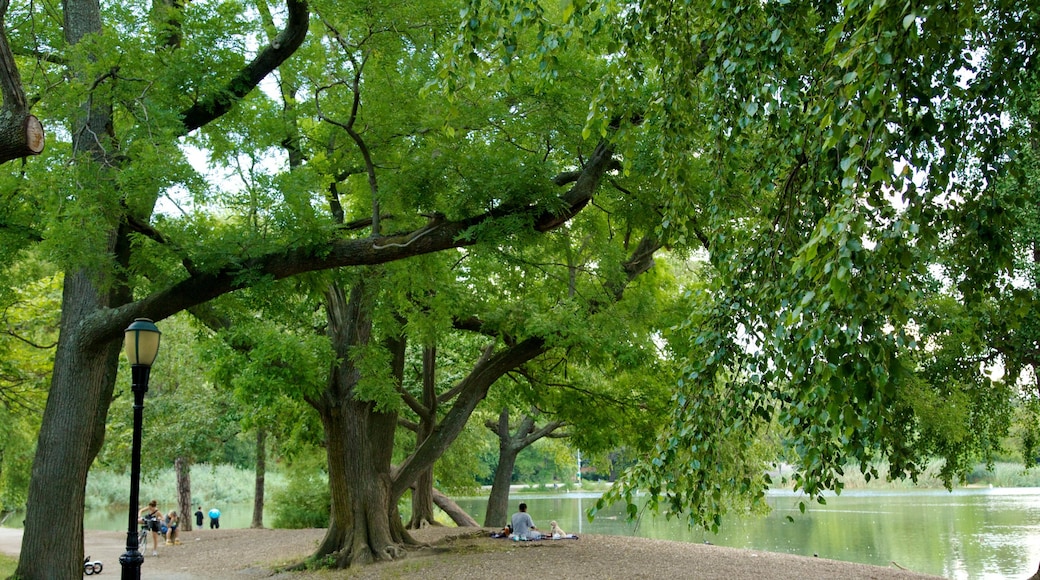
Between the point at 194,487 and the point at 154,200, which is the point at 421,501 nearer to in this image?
the point at 154,200

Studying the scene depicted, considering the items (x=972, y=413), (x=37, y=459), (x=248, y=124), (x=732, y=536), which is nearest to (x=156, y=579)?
(x=37, y=459)

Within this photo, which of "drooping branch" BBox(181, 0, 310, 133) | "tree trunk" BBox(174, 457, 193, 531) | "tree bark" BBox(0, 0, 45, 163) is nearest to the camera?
"tree bark" BBox(0, 0, 45, 163)

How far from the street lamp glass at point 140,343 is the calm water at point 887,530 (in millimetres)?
9675

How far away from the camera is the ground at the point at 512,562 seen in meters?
11.9

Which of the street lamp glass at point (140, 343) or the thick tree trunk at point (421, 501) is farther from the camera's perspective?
the thick tree trunk at point (421, 501)

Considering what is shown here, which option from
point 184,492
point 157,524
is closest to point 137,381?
point 157,524

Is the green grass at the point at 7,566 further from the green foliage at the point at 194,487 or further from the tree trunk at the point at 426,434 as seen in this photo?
the green foliage at the point at 194,487

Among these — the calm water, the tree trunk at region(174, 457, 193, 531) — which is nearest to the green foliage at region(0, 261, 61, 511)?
the tree trunk at region(174, 457, 193, 531)

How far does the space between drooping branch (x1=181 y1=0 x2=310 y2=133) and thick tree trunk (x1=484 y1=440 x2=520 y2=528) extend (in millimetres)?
11297

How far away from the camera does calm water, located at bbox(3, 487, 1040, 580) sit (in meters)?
17.8

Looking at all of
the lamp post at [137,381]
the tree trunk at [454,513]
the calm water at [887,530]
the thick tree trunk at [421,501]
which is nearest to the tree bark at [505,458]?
the tree trunk at [454,513]

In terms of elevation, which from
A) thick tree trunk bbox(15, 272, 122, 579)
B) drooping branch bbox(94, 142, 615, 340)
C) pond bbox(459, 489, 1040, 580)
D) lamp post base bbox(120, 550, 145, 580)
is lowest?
pond bbox(459, 489, 1040, 580)

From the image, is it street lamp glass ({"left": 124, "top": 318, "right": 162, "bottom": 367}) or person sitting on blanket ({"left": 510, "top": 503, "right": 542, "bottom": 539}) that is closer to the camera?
street lamp glass ({"left": 124, "top": 318, "right": 162, "bottom": 367})

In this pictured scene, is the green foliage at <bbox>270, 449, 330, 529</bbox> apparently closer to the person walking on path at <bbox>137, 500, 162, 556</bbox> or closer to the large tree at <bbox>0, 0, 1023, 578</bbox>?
the person walking on path at <bbox>137, 500, 162, 556</bbox>
